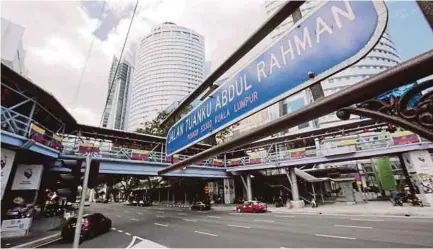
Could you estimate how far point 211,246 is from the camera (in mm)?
8180

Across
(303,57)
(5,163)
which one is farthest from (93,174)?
(5,163)

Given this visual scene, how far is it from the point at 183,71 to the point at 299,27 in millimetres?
81116

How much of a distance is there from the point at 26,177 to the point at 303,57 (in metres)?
15.8

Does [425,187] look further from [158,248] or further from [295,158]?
[158,248]

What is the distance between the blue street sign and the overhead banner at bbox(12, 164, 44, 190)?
1472 centimetres

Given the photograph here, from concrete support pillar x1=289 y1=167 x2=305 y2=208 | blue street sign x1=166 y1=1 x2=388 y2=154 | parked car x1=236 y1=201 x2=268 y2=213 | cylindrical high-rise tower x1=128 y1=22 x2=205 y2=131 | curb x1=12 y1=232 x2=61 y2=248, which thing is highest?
cylindrical high-rise tower x1=128 y1=22 x2=205 y2=131

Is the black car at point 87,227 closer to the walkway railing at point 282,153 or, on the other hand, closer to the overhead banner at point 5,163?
the overhead banner at point 5,163

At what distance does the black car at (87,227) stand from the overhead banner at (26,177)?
127 inches

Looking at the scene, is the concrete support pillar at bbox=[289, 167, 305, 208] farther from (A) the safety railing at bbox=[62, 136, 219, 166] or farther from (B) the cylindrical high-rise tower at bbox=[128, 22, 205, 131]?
(B) the cylindrical high-rise tower at bbox=[128, 22, 205, 131]

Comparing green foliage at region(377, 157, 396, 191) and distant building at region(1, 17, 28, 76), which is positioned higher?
distant building at region(1, 17, 28, 76)

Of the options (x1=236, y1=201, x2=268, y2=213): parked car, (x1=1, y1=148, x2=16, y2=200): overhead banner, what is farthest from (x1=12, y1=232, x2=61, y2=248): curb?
(x1=236, y1=201, x2=268, y2=213): parked car

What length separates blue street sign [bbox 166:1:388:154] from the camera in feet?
3.58

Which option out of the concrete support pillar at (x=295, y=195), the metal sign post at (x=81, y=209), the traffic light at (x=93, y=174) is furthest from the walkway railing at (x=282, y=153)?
the metal sign post at (x=81, y=209)

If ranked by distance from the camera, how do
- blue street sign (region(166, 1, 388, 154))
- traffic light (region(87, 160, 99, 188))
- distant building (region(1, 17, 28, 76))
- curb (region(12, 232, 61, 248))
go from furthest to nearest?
distant building (region(1, 17, 28, 76)), curb (region(12, 232, 61, 248)), traffic light (region(87, 160, 99, 188)), blue street sign (region(166, 1, 388, 154))
